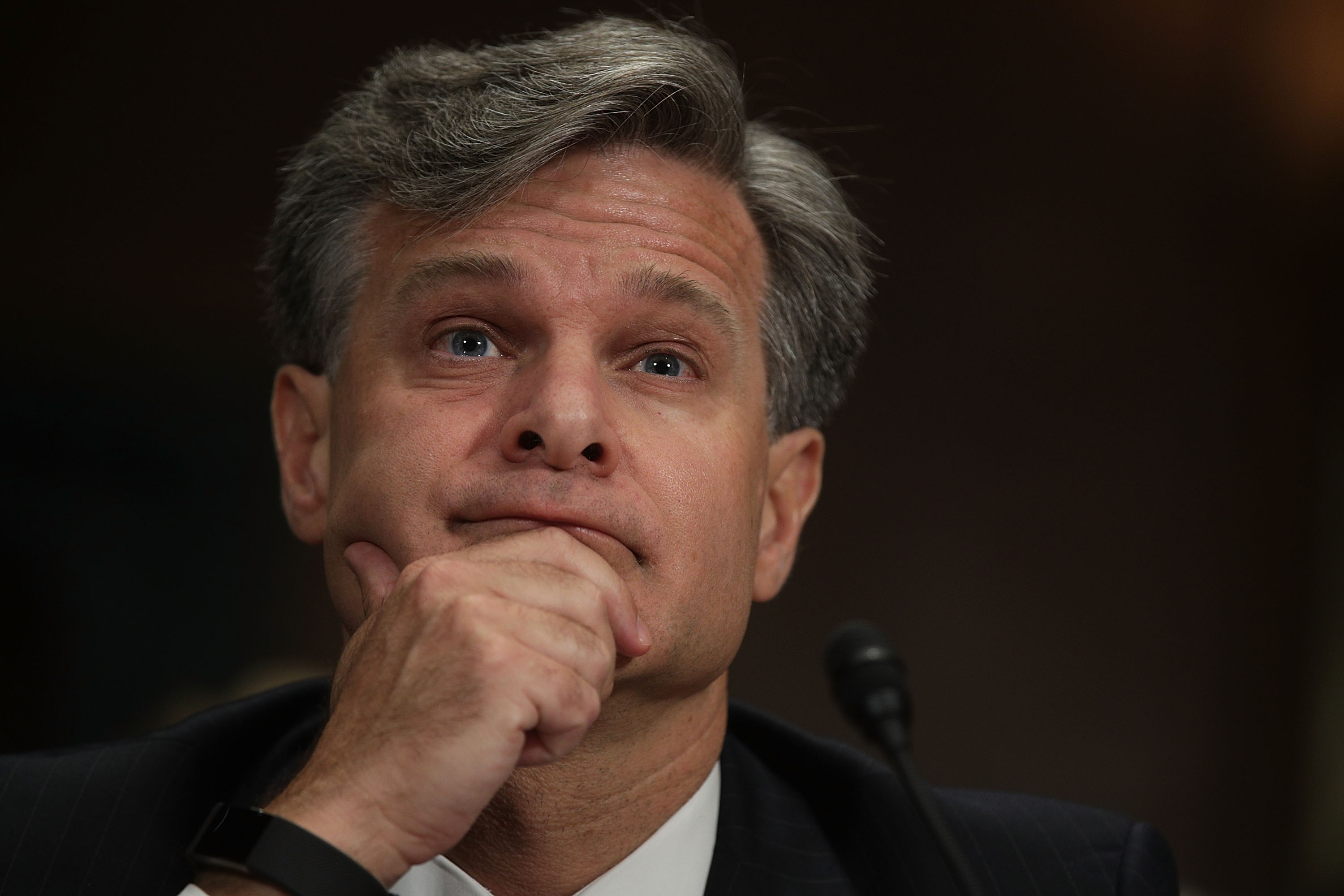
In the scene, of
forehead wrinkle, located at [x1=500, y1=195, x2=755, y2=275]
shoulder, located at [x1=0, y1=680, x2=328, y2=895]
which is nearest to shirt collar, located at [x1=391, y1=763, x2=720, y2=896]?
shoulder, located at [x1=0, y1=680, x2=328, y2=895]

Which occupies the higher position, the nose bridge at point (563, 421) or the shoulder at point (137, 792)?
the nose bridge at point (563, 421)

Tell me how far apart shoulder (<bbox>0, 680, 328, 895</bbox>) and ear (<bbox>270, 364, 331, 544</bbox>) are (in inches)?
12.4

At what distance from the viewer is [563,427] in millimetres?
1586

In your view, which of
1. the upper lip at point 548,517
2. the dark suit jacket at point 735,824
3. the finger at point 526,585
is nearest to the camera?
the finger at point 526,585

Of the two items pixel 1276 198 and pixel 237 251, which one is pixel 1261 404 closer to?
pixel 1276 198

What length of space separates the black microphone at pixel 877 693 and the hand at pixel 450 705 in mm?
422

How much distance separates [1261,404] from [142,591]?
3.16 metres

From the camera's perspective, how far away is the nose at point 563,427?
1587mm

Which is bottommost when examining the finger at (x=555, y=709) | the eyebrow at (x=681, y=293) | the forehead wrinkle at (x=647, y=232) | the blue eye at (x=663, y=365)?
the finger at (x=555, y=709)

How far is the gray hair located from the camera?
1.89 metres

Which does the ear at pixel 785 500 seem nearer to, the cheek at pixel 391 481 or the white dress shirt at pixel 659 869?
the white dress shirt at pixel 659 869

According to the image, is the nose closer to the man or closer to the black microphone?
the man

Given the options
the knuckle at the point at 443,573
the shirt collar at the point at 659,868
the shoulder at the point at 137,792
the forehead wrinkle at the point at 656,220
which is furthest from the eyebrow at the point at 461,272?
the shirt collar at the point at 659,868

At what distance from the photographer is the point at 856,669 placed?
1.71 meters
